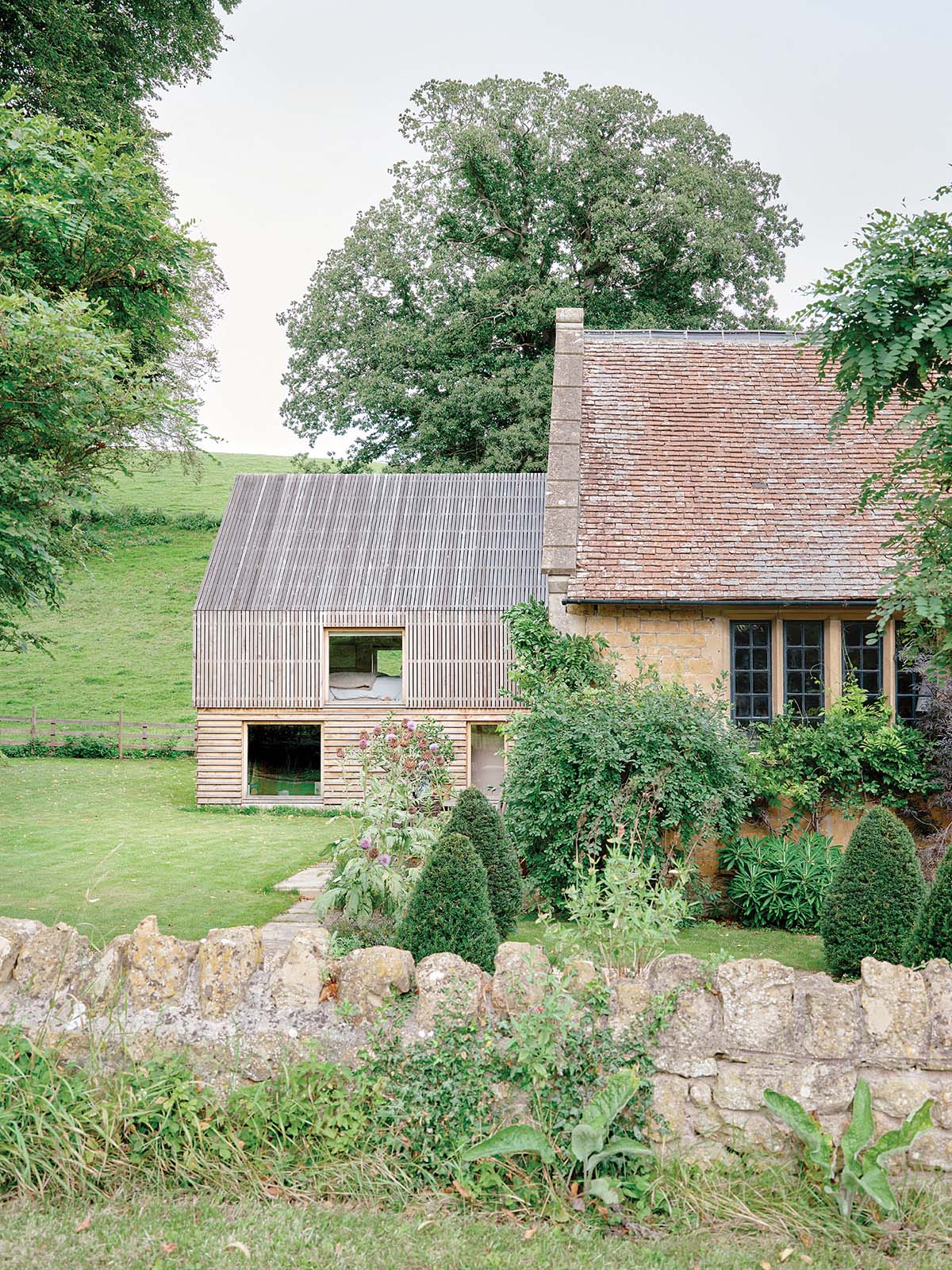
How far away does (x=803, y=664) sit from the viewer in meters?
12.1

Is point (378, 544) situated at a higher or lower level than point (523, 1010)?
higher

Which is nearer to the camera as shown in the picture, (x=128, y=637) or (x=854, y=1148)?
(x=854, y=1148)

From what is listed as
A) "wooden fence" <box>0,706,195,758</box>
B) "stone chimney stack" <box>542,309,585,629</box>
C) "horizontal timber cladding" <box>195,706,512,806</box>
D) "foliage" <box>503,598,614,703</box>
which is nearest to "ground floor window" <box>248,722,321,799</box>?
"horizontal timber cladding" <box>195,706,512,806</box>

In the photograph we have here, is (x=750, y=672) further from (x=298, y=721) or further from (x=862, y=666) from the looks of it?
(x=298, y=721)

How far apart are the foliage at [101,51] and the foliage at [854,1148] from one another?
1377cm

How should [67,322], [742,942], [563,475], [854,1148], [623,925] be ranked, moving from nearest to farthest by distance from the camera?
1. [854,1148]
2. [623,925]
3. [67,322]
4. [742,942]
5. [563,475]

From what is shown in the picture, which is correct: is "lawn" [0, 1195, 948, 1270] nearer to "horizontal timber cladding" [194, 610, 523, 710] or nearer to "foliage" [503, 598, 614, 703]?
"foliage" [503, 598, 614, 703]

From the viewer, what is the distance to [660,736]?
33.4ft

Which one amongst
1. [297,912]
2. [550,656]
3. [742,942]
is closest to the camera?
[742,942]

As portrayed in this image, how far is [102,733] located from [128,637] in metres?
8.89

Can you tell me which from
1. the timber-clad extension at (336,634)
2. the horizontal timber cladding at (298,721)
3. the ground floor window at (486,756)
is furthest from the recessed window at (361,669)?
the ground floor window at (486,756)

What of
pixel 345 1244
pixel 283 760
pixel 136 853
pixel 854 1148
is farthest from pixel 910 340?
pixel 283 760

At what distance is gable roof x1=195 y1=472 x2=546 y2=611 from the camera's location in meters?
19.1

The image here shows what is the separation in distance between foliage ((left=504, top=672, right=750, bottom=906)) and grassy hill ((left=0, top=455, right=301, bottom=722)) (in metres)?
17.7
